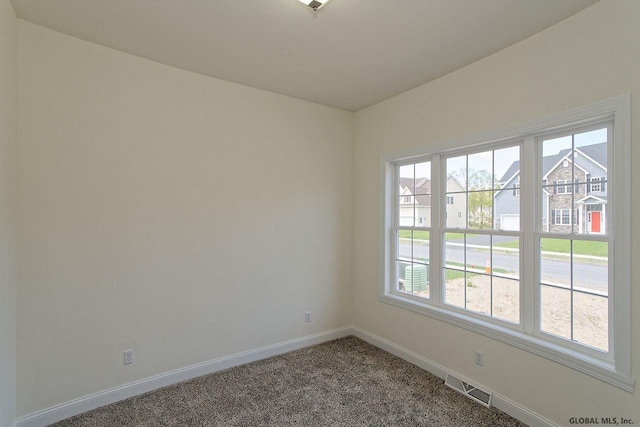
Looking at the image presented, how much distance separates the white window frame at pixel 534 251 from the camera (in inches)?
72.2

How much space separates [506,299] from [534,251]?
A: 1.56 feet

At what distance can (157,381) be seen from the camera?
2705 mm

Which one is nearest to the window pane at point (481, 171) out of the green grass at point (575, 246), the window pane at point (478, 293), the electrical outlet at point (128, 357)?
the green grass at point (575, 246)

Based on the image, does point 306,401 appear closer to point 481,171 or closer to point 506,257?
point 506,257

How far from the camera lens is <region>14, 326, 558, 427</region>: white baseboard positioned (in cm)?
224

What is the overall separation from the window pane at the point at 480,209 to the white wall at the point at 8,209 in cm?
345

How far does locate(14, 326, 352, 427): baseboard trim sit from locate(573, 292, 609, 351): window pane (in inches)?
95.8

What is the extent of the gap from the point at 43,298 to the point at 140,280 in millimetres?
620

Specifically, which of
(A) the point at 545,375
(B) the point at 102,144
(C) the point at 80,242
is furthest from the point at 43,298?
(A) the point at 545,375

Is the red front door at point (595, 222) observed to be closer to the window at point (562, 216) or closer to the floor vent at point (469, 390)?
the window at point (562, 216)

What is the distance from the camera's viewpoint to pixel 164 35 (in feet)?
7.60

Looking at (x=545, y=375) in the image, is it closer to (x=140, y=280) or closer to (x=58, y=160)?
(x=140, y=280)

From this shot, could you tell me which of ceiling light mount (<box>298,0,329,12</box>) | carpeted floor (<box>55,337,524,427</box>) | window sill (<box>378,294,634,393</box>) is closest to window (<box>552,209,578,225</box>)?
window sill (<box>378,294,634,393</box>)

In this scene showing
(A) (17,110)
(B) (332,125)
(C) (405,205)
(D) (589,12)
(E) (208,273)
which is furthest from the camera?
(B) (332,125)
